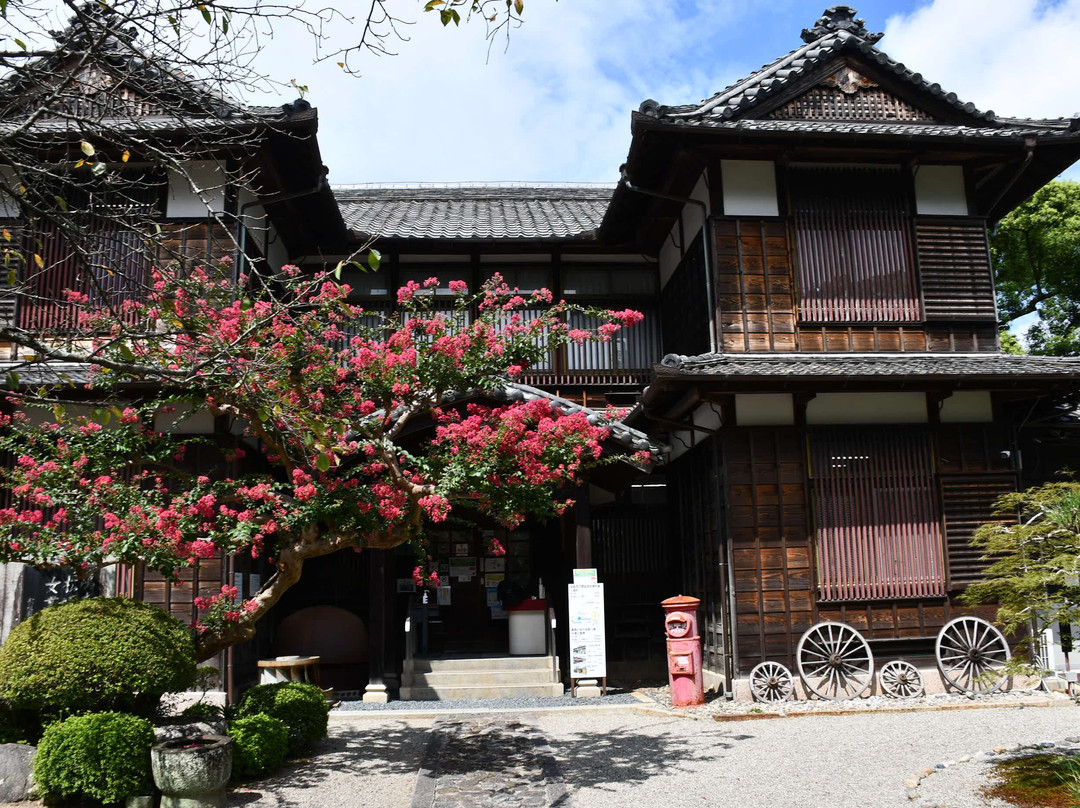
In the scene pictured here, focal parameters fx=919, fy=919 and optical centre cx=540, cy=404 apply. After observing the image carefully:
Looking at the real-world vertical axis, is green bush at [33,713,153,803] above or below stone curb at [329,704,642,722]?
above

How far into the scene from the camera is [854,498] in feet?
41.4

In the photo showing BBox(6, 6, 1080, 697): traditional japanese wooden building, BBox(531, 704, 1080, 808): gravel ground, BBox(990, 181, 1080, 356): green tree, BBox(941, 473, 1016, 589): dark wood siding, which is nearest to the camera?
BBox(531, 704, 1080, 808): gravel ground

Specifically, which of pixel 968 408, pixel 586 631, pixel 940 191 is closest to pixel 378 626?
pixel 586 631

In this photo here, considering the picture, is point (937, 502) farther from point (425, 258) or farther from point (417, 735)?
point (425, 258)

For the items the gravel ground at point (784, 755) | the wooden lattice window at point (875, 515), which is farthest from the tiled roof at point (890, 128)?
the gravel ground at point (784, 755)

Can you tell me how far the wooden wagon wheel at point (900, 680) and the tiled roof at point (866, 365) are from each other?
3.82 m

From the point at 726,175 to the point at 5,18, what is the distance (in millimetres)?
9875

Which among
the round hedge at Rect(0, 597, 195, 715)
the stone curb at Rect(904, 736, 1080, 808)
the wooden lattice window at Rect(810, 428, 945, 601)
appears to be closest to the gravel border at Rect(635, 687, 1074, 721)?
the wooden lattice window at Rect(810, 428, 945, 601)

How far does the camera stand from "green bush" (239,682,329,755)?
9.27 metres

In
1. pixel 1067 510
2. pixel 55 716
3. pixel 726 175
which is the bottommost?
pixel 55 716

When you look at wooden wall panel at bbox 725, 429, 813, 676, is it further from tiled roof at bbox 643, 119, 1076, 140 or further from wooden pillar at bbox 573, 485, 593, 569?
tiled roof at bbox 643, 119, 1076, 140

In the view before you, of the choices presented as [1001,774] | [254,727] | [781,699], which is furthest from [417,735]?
[1001,774]

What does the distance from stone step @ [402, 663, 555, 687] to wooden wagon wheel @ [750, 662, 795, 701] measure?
2947 mm

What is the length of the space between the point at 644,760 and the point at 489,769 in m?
1.53
